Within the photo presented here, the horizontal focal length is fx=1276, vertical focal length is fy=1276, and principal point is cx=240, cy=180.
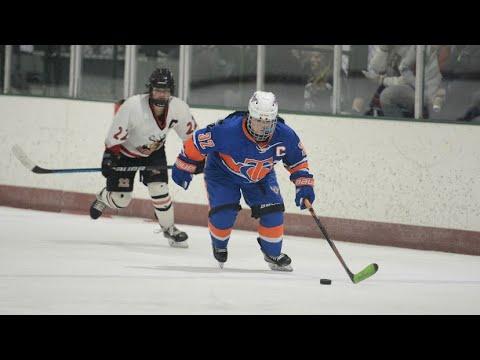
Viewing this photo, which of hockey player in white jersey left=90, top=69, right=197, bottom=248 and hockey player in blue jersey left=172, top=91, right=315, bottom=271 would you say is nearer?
hockey player in blue jersey left=172, top=91, right=315, bottom=271

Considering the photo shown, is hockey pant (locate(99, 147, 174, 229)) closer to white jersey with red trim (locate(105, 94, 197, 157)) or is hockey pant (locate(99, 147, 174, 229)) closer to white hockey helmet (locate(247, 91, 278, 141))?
white jersey with red trim (locate(105, 94, 197, 157))

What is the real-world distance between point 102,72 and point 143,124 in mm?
1956

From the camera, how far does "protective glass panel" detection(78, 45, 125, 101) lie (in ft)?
31.3

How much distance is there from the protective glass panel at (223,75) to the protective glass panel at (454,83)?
4.62ft

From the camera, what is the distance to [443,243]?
311 inches

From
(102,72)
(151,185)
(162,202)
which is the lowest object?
(162,202)

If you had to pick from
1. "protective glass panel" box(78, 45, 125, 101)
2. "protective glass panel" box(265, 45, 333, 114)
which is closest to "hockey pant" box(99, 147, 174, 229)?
"protective glass panel" box(265, 45, 333, 114)

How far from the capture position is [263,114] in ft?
20.8

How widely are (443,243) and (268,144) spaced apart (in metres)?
1.88

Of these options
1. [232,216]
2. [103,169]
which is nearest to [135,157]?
[103,169]

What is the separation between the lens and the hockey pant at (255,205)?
6.67 meters

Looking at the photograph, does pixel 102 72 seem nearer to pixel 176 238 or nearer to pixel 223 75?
pixel 223 75

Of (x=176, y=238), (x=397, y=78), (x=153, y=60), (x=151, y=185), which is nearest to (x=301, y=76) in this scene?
(x=397, y=78)

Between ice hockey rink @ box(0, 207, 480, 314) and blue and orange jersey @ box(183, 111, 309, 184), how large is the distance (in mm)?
554
